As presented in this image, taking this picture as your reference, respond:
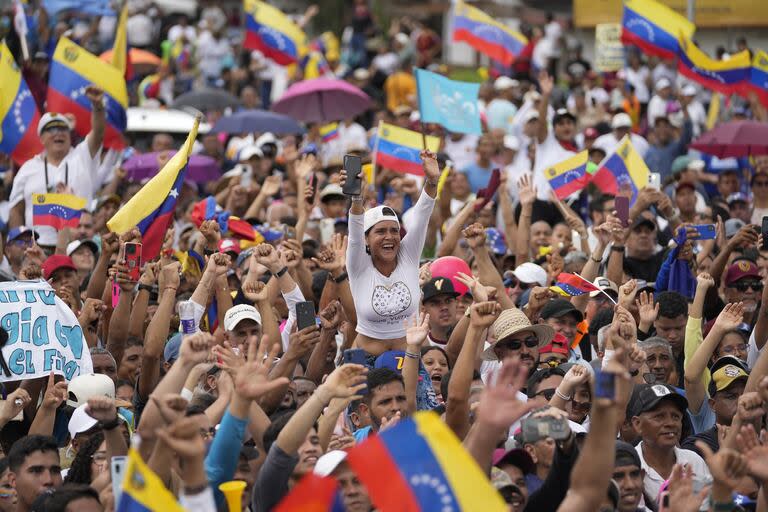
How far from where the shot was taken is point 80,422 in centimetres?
720

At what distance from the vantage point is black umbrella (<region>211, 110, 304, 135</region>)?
55.8ft

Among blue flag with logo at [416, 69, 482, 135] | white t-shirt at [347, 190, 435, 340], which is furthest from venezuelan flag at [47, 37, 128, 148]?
white t-shirt at [347, 190, 435, 340]

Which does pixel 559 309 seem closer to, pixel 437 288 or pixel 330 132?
pixel 437 288

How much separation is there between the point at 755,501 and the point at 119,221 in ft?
14.9

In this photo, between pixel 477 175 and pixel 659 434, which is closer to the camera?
pixel 659 434

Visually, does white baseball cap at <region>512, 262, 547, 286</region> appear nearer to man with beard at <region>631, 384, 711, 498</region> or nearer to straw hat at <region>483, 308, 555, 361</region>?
straw hat at <region>483, 308, 555, 361</region>

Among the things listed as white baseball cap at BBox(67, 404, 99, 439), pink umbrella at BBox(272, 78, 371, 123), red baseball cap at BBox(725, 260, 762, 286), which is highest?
white baseball cap at BBox(67, 404, 99, 439)

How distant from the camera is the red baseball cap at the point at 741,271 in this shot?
33.9 feet

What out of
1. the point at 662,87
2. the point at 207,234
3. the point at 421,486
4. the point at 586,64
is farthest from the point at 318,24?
the point at 421,486

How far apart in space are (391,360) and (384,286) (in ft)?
2.07

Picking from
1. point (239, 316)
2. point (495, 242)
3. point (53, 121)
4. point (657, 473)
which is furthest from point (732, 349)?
point (53, 121)

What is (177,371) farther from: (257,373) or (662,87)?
(662,87)

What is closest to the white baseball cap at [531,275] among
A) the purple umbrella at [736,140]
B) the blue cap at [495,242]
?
the blue cap at [495,242]

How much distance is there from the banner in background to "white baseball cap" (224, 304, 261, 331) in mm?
12692
